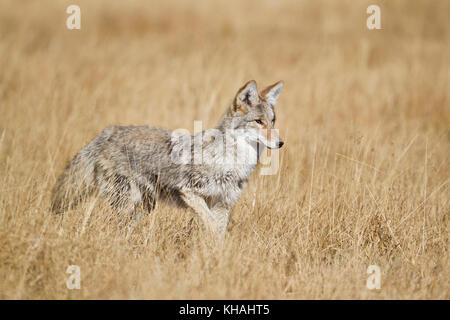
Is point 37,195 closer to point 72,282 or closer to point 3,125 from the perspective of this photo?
point 72,282

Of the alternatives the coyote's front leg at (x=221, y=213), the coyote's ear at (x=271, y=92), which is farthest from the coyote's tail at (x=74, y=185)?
the coyote's ear at (x=271, y=92)

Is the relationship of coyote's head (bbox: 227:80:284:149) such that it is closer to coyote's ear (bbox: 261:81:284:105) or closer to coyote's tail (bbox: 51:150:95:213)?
coyote's ear (bbox: 261:81:284:105)

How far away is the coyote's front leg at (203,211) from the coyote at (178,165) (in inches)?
0.4

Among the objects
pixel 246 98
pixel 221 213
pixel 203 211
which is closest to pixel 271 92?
pixel 246 98

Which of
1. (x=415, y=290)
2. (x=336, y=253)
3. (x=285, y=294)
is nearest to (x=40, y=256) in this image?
(x=285, y=294)

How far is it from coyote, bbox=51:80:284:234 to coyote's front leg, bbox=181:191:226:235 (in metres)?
0.01

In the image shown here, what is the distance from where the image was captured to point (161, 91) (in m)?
10.3

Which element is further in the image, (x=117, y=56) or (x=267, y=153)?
(x=117, y=56)

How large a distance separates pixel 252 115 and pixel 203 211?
1188 mm

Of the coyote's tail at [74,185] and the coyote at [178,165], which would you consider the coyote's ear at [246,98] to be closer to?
the coyote at [178,165]

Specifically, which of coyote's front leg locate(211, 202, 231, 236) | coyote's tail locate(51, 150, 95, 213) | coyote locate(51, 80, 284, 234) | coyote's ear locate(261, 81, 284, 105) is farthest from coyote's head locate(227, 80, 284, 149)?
coyote's tail locate(51, 150, 95, 213)

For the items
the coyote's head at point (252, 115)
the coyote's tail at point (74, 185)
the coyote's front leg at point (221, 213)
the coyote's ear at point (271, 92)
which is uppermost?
the coyote's ear at point (271, 92)

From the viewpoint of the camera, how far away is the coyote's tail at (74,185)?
17.8 ft
